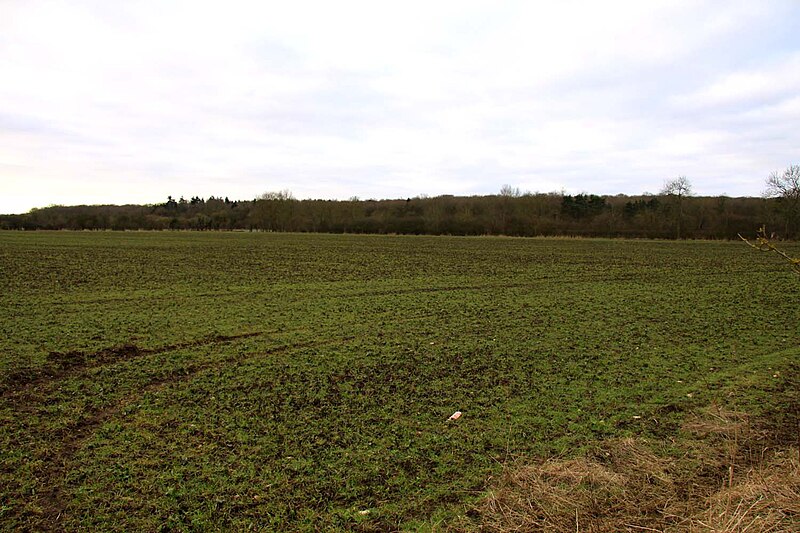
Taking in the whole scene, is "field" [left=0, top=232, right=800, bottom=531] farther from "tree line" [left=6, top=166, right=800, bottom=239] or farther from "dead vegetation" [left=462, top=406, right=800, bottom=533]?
"tree line" [left=6, top=166, right=800, bottom=239]

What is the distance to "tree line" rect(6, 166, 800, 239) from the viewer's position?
70.1 meters

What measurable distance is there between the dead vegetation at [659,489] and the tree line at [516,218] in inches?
2572

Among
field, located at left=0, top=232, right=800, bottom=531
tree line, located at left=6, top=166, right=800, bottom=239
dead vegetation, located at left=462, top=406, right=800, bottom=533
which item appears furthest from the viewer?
tree line, located at left=6, top=166, right=800, bottom=239

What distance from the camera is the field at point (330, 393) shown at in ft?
13.6

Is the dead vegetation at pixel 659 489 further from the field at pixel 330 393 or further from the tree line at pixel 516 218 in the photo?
the tree line at pixel 516 218

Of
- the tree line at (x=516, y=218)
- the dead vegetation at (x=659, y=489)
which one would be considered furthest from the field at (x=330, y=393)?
the tree line at (x=516, y=218)

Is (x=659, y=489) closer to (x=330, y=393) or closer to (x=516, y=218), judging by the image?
(x=330, y=393)

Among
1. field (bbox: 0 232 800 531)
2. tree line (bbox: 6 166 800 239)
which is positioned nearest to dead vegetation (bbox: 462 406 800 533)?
field (bbox: 0 232 800 531)

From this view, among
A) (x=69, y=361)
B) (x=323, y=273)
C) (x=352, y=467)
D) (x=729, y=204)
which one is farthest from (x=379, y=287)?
(x=729, y=204)

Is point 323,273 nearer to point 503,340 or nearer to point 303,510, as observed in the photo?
point 503,340

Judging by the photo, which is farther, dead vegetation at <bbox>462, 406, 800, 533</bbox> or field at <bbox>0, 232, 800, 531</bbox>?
field at <bbox>0, 232, 800, 531</bbox>

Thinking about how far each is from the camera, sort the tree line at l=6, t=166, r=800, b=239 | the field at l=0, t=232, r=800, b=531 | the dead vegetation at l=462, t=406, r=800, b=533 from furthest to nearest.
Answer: the tree line at l=6, t=166, r=800, b=239 → the field at l=0, t=232, r=800, b=531 → the dead vegetation at l=462, t=406, r=800, b=533

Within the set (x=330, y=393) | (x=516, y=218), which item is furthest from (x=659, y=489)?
(x=516, y=218)

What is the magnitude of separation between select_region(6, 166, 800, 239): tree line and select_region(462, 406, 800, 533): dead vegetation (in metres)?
65.3
